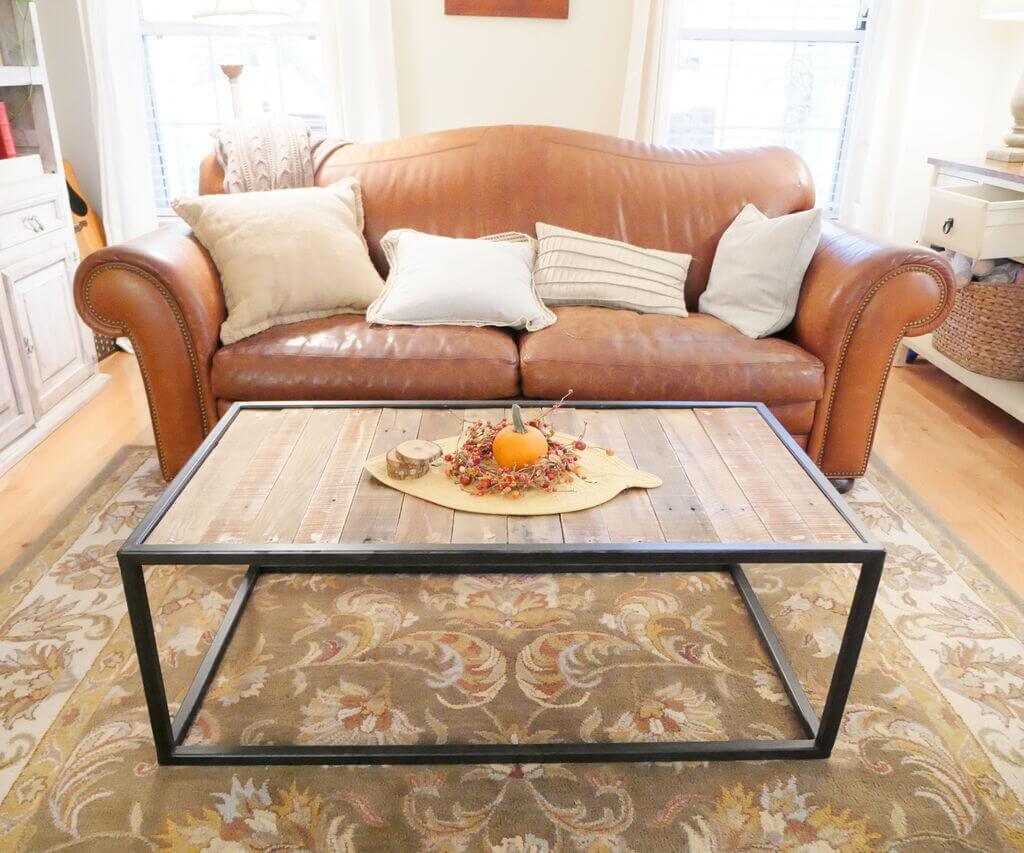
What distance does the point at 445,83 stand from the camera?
3.56 meters

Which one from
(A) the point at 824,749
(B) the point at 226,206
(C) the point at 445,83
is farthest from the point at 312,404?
(C) the point at 445,83

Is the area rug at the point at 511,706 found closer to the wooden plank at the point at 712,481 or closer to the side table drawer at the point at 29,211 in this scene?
the wooden plank at the point at 712,481

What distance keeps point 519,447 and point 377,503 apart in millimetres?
285

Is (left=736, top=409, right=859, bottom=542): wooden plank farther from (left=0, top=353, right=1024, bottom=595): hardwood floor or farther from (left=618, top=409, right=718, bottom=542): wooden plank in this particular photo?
(left=0, top=353, right=1024, bottom=595): hardwood floor

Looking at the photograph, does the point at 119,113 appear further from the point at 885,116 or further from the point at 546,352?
the point at 885,116

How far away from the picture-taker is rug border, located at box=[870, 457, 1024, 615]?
202cm

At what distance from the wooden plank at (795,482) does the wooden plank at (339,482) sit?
32.6 inches

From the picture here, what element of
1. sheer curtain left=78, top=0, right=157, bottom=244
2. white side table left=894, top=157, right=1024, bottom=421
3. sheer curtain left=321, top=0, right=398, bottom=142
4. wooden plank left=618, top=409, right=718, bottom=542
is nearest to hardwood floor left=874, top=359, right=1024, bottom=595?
white side table left=894, top=157, right=1024, bottom=421

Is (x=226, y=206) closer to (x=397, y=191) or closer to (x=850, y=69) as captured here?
(x=397, y=191)

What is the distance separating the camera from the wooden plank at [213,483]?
141cm

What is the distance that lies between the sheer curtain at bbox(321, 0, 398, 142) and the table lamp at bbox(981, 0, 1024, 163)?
228cm

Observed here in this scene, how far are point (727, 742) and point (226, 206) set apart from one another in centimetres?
203

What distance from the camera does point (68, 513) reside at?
7.57ft

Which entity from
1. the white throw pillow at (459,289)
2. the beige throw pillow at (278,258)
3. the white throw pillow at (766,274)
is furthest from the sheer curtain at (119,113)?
the white throw pillow at (766,274)
